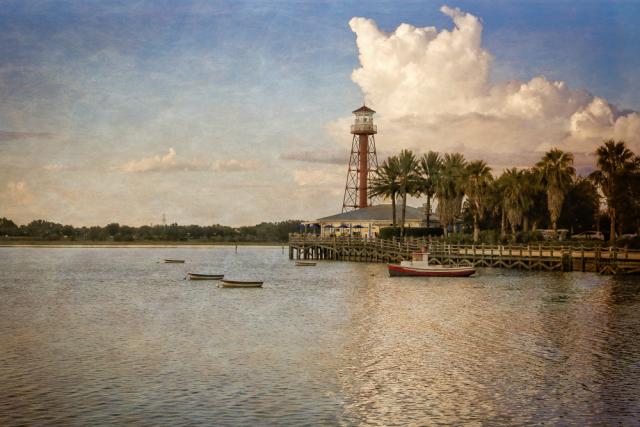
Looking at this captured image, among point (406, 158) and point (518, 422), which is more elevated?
point (406, 158)

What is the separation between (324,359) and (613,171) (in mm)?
64203

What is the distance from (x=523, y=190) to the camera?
93.6m

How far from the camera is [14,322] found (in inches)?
1513

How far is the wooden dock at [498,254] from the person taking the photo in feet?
225

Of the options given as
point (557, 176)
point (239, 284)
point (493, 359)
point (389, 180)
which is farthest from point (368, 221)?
point (493, 359)

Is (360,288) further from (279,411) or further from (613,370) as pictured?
(279,411)

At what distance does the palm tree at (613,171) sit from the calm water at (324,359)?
3165 cm

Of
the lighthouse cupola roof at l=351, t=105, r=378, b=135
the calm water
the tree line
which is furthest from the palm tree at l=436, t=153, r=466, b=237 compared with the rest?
the calm water

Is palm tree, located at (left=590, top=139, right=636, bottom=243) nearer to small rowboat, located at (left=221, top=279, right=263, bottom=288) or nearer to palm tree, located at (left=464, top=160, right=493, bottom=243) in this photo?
palm tree, located at (left=464, top=160, right=493, bottom=243)

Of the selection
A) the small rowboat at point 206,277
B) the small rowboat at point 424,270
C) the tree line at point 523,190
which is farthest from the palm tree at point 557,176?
the small rowboat at point 206,277

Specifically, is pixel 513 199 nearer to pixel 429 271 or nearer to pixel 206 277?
pixel 429 271

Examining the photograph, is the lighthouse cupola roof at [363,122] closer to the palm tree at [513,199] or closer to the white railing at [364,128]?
the white railing at [364,128]

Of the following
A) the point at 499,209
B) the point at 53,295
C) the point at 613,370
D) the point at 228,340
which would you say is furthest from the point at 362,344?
the point at 499,209

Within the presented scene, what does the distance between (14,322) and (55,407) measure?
20.6m
